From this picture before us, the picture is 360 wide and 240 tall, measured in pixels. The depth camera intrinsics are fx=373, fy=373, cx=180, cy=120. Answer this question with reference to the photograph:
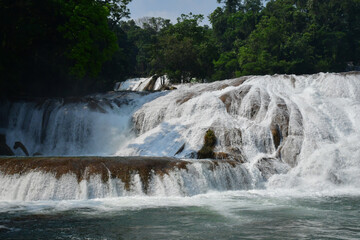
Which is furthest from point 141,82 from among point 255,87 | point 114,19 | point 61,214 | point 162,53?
point 61,214

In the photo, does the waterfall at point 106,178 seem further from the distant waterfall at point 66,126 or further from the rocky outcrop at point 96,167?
the distant waterfall at point 66,126

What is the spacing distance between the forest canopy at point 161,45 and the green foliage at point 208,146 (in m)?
10.3

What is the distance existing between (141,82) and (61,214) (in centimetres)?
2868

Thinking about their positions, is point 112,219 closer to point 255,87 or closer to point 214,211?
point 214,211

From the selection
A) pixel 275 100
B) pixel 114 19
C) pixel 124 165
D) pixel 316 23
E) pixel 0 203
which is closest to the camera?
pixel 0 203

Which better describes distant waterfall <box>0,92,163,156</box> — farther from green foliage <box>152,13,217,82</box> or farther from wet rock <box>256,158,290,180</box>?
green foliage <box>152,13,217,82</box>

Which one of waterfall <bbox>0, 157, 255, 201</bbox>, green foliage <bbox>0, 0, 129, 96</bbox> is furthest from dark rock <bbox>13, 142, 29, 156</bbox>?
waterfall <bbox>0, 157, 255, 201</bbox>

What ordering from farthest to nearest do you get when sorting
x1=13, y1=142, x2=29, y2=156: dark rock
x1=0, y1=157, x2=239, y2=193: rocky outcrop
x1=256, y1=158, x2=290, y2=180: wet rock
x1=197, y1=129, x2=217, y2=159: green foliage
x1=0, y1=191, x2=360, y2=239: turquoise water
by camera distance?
x1=13, y1=142, x2=29, y2=156: dark rock, x1=197, y1=129, x2=217, y2=159: green foliage, x1=256, y1=158, x2=290, y2=180: wet rock, x1=0, y1=157, x2=239, y2=193: rocky outcrop, x1=0, y1=191, x2=360, y2=239: turquoise water

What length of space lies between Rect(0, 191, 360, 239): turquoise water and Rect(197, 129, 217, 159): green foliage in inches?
160

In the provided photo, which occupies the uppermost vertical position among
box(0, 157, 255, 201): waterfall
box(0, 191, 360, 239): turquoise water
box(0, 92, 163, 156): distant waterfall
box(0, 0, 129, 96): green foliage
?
box(0, 0, 129, 96): green foliage

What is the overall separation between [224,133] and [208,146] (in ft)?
3.17

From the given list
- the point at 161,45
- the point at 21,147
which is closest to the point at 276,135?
the point at 21,147

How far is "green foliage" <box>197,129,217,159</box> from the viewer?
49.8 ft

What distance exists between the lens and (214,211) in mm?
8992
